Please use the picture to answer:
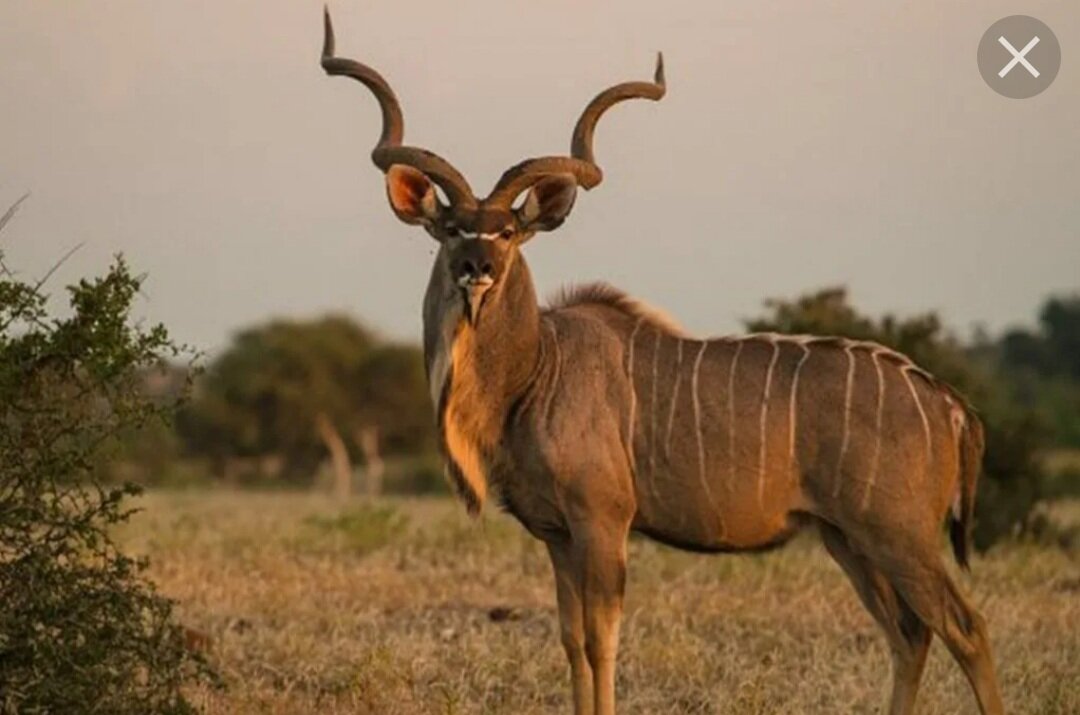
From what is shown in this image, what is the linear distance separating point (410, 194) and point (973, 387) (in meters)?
9.37

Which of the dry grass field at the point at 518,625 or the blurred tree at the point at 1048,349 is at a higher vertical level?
the dry grass field at the point at 518,625

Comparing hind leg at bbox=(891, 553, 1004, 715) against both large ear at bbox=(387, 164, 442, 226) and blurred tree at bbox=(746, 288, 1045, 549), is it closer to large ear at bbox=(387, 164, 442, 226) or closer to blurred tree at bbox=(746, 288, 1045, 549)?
large ear at bbox=(387, 164, 442, 226)

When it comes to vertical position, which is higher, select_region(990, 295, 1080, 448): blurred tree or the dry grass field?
the dry grass field

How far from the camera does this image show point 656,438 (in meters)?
8.65

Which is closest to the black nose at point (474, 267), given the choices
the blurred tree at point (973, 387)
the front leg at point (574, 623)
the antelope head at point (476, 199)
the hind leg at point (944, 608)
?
the antelope head at point (476, 199)

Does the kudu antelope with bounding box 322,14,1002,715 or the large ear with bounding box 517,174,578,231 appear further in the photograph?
the large ear with bounding box 517,174,578,231

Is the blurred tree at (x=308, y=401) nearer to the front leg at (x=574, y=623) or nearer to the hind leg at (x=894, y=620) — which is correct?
the hind leg at (x=894, y=620)

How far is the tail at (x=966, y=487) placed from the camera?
873 cm

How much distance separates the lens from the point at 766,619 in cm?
1079

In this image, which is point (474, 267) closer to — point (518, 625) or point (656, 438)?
point (656, 438)

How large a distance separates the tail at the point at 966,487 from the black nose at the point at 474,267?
6.47 feet

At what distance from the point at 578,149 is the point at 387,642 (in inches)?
91.0

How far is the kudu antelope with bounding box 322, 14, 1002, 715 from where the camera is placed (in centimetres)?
839

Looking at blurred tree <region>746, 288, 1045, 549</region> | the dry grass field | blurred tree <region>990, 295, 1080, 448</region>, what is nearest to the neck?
the dry grass field
